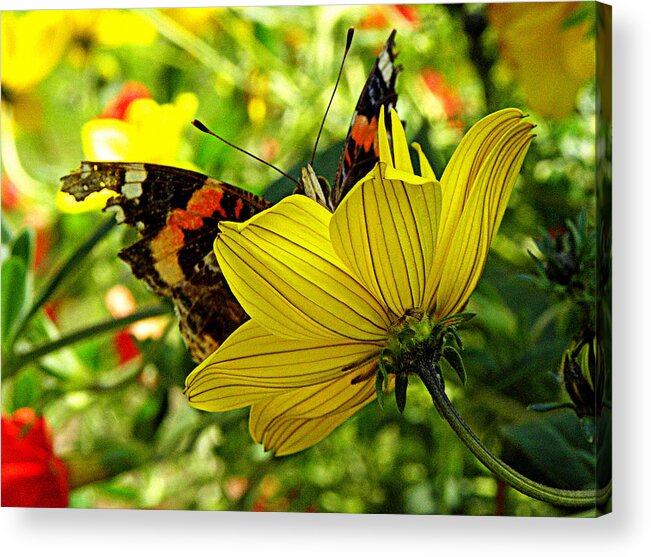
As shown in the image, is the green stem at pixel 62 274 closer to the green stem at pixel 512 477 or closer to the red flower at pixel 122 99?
the red flower at pixel 122 99

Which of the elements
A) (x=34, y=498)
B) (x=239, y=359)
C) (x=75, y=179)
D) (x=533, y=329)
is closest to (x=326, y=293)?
(x=239, y=359)

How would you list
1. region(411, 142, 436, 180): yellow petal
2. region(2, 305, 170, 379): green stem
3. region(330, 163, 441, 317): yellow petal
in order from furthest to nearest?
region(2, 305, 170, 379): green stem < region(411, 142, 436, 180): yellow petal < region(330, 163, 441, 317): yellow petal

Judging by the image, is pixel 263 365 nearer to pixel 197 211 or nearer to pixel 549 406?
pixel 197 211

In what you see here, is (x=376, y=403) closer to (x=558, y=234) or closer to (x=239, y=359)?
(x=239, y=359)

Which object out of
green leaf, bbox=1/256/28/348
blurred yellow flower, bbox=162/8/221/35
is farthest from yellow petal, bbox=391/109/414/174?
green leaf, bbox=1/256/28/348

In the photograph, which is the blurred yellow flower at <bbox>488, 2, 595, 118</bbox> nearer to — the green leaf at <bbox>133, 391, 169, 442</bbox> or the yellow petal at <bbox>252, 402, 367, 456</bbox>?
the yellow petal at <bbox>252, 402, 367, 456</bbox>

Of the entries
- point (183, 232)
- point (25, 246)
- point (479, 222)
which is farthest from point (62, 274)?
point (479, 222)

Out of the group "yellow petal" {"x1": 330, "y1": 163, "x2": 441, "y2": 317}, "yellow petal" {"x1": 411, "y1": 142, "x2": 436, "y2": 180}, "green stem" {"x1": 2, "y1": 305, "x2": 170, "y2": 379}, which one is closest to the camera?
"yellow petal" {"x1": 330, "y1": 163, "x2": 441, "y2": 317}
